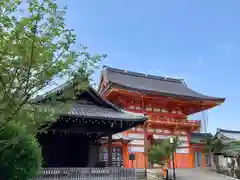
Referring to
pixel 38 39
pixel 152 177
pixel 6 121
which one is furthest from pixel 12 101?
pixel 152 177

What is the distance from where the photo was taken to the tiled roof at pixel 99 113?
13.8 m

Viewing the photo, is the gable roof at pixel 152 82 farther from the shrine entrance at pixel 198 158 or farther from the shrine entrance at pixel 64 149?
the shrine entrance at pixel 64 149

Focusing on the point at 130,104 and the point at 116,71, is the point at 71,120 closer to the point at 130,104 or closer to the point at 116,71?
the point at 130,104

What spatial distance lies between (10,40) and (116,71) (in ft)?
84.8

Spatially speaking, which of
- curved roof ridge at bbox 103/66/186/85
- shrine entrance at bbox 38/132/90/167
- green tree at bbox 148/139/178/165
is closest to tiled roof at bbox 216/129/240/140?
curved roof ridge at bbox 103/66/186/85

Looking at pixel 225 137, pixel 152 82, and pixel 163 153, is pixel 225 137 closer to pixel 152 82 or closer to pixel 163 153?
pixel 152 82

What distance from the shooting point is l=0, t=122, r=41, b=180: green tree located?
24.7 feet

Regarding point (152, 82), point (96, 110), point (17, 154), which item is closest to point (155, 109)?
point (152, 82)

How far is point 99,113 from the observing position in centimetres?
1461

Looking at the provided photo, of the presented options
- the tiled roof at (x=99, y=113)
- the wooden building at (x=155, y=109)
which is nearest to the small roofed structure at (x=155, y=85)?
the wooden building at (x=155, y=109)

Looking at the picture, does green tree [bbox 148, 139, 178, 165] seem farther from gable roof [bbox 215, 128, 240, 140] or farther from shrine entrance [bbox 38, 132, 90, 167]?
gable roof [bbox 215, 128, 240, 140]

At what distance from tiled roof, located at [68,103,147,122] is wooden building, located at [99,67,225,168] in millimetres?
9161

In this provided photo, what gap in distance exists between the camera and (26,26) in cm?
675

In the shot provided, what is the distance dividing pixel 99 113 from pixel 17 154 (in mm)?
7085
